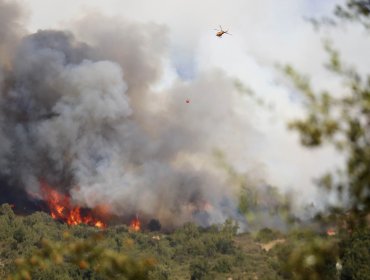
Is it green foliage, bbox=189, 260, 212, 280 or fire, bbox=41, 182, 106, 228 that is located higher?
fire, bbox=41, 182, 106, 228

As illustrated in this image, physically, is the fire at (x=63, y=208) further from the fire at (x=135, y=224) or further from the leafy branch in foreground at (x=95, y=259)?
the leafy branch in foreground at (x=95, y=259)

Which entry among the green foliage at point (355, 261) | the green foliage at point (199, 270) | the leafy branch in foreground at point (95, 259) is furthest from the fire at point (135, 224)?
the leafy branch in foreground at point (95, 259)

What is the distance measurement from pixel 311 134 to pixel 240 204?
54.1 inches

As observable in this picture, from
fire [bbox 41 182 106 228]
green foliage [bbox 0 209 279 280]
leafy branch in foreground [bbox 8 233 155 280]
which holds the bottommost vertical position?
leafy branch in foreground [bbox 8 233 155 280]

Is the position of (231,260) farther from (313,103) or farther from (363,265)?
(313,103)

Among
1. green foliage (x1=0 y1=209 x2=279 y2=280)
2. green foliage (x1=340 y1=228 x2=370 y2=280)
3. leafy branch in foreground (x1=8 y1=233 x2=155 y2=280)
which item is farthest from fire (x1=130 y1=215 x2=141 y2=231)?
leafy branch in foreground (x1=8 y1=233 x2=155 y2=280)

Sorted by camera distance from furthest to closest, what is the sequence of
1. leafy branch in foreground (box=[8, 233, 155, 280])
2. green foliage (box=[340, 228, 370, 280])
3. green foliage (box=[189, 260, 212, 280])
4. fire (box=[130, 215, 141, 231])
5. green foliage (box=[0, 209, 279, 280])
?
fire (box=[130, 215, 141, 231])
green foliage (box=[189, 260, 212, 280])
green foliage (box=[0, 209, 279, 280])
green foliage (box=[340, 228, 370, 280])
leafy branch in foreground (box=[8, 233, 155, 280])

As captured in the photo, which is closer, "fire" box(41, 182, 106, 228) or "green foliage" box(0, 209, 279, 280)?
"green foliage" box(0, 209, 279, 280)

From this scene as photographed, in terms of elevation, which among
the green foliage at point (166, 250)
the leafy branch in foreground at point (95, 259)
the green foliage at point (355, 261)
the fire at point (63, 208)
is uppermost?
the fire at point (63, 208)

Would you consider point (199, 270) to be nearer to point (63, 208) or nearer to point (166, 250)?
point (166, 250)

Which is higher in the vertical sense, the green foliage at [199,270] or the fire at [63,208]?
the fire at [63,208]

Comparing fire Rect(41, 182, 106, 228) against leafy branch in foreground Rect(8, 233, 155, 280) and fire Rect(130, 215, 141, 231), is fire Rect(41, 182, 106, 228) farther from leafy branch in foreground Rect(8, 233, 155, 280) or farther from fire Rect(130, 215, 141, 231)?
leafy branch in foreground Rect(8, 233, 155, 280)

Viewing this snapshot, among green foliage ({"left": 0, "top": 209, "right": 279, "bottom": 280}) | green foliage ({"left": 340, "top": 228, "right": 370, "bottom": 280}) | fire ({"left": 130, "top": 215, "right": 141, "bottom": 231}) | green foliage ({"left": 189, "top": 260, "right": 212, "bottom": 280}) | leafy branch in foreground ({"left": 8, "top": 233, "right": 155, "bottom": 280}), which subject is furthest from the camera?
fire ({"left": 130, "top": 215, "right": 141, "bottom": 231})

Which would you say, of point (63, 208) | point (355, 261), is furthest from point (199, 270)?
point (63, 208)
